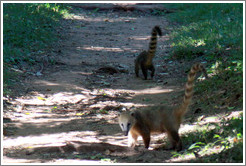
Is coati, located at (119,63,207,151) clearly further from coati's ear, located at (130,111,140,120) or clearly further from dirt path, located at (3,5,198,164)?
dirt path, located at (3,5,198,164)

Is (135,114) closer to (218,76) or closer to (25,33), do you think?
(218,76)

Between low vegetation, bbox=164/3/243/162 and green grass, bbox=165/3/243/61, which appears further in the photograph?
green grass, bbox=165/3/243/61

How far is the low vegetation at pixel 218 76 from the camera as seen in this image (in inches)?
164

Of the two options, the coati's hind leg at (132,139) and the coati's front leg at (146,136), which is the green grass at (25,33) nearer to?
the coati's hind leg at (132,139)

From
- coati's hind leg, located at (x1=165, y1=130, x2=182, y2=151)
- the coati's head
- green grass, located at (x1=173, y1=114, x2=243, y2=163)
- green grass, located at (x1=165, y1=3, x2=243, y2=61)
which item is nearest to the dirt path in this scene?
coati's hind leg, located at (x1=165, y1=130, x2=182, y2=151)

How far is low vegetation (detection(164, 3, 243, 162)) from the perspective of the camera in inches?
164

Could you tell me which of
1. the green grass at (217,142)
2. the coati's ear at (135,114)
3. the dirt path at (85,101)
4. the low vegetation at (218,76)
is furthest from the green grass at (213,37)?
the coati's ear at (135,114)

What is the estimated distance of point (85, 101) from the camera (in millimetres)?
7180

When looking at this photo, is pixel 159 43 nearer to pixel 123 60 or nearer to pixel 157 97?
pixel 123 60

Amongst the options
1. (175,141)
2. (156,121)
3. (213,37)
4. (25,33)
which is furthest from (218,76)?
(25,33)

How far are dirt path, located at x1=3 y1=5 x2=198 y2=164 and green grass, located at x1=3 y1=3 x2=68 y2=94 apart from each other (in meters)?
0.47

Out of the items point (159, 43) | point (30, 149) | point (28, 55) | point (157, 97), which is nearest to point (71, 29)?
point (159, 43)

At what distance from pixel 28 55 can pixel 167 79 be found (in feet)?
12.1

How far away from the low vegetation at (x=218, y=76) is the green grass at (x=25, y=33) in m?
3.83
